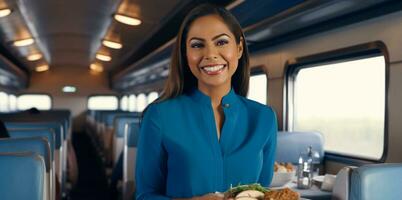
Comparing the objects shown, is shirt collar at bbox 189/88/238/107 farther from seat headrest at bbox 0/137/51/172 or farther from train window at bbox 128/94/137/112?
train window at bbox 128/94/137/112

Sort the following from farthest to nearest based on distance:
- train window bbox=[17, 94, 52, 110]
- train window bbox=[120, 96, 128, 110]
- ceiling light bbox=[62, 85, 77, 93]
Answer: ceiling light bbox=[62, 85, 77, 93] < train window bbox=[120, 96, 128, 110] < train window bbox=[17, 94, 52, 110]

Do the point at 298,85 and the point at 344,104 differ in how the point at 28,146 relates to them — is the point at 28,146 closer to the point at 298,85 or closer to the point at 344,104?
→ the point at 344,104

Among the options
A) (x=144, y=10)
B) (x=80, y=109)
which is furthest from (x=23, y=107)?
(x=144, y=10)

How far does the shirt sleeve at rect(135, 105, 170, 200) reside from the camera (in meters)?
1.29

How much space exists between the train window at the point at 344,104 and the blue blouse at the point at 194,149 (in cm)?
210

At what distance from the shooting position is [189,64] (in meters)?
1.33

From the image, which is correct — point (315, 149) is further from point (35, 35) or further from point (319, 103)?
point (35, 35)

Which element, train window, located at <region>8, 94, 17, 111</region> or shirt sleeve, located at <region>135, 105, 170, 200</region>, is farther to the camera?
train window, located at <region>8, 94, 17, 111</region>

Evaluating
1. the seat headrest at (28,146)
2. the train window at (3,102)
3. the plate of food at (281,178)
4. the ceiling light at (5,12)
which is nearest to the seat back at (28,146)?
the seat headrest at (28,146)

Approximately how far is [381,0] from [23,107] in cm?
1691

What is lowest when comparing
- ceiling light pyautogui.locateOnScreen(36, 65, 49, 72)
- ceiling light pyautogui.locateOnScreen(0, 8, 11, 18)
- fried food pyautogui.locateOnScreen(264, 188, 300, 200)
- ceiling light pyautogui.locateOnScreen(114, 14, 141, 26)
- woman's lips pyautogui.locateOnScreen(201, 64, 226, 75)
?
fried food pyautogui.locateOnScreen(264, 188, 300, 200)

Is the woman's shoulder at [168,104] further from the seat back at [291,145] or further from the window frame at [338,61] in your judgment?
the seat back at [291,145]

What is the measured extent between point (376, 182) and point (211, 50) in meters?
0.87

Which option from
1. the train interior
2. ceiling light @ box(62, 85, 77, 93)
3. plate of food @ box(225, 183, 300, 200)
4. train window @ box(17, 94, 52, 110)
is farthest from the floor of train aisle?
ceiling light @ box(62, 85, 77, 93)
